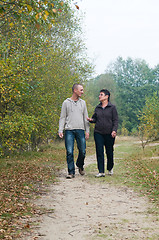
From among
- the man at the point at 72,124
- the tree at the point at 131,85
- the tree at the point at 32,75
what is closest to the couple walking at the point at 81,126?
the man at the point at 72,124

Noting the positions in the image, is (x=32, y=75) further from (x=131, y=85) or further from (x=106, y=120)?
(x=131, y=85)

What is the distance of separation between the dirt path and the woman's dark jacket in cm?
170

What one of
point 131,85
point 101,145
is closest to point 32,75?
point 101,145

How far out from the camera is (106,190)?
270 inches

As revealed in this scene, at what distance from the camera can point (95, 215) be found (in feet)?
15.9

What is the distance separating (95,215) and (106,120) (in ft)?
12.8

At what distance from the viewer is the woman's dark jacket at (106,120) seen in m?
8.41

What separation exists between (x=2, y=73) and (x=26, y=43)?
490 centimetres

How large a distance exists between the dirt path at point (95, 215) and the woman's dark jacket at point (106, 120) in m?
1.70

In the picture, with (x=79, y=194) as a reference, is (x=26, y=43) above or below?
above

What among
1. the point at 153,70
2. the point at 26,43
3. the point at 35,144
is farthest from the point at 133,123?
the point at 26,43

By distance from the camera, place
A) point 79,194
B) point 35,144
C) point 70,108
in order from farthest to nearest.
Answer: point 35,144, point 70,108, point 79,194

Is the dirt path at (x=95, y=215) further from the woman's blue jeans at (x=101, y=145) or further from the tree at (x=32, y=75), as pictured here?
the tree at (x=32, y=75)

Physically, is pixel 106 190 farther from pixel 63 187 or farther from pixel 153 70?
pixel 153 70
